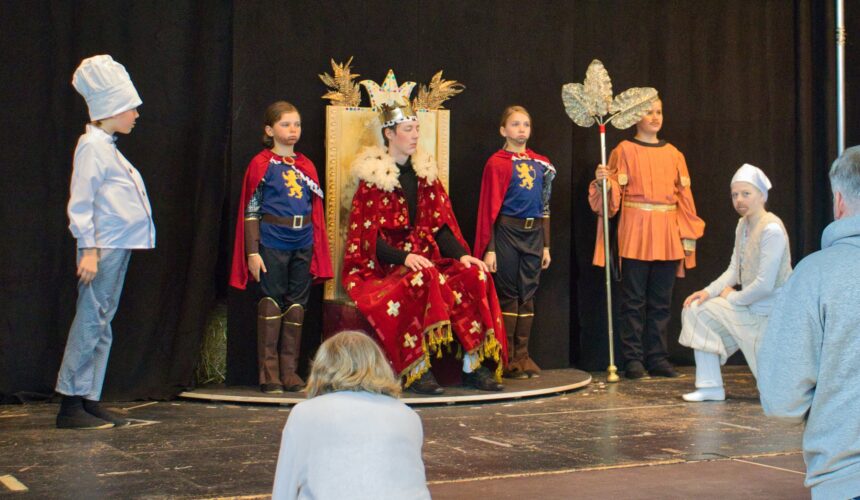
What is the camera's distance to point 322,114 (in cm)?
571

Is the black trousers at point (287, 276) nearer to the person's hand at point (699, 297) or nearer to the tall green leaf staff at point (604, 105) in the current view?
the tall green leaf staff at point (604, 105)

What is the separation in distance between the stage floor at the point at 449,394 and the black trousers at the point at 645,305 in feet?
2.10

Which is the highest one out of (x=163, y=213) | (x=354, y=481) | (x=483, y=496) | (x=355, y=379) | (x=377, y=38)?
(x=377, y=38)

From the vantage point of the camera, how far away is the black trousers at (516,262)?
584 cm

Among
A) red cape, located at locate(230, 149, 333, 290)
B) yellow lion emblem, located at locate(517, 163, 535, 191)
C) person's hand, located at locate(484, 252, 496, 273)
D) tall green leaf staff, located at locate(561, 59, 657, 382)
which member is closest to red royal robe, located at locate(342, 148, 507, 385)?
red cape, located at locate(230, 149, 333, 290)

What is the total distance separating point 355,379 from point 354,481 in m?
0.18

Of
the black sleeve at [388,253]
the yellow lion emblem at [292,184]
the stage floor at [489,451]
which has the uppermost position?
Answer: the yellow lion emblem at [292,184]

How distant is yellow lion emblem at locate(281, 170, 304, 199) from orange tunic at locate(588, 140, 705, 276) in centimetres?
178

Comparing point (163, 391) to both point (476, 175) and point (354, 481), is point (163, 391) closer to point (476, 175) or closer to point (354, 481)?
point (476, 175)

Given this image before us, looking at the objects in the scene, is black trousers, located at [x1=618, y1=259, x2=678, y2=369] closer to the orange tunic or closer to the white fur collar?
the orange tunic

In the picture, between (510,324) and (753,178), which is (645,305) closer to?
(510,324)

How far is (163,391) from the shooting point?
5.21 m

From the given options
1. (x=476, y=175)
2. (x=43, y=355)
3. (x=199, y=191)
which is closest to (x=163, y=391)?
(x=43, y=355)

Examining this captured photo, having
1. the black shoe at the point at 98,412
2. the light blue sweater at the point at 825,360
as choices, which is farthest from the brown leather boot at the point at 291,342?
the light blue sweater at the point at 825,360
